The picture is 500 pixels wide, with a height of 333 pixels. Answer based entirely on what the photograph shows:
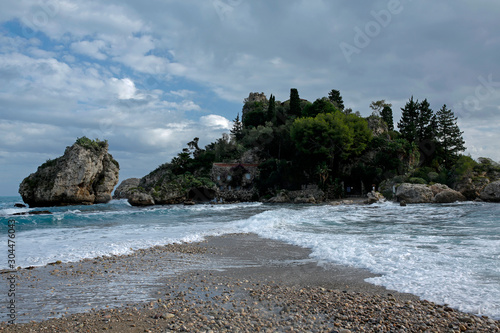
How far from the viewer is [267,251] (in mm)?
9531

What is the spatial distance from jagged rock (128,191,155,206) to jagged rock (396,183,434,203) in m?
29.8

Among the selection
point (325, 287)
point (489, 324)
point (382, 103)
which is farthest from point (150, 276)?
point (382, 103)

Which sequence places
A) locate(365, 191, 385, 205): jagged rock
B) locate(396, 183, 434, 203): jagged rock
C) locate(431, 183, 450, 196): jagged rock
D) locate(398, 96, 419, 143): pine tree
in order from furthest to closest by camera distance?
locate(398, 96, 419, 143): pine tree < locate(365, 191, 385, 205): jagged rock < locate(431, 183, 450, 196): jagged rock < locate(396, 183, 434, 203): jagged rock

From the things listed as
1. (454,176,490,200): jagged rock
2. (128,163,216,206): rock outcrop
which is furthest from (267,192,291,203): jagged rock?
(454,176,490,200): jagged rock

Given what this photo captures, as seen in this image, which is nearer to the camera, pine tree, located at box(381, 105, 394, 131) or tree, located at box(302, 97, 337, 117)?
tree, located at box(302, 97, 337, 117)

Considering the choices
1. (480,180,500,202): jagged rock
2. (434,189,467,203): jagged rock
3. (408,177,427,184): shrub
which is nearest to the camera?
(480,180,500,202): jagged rock

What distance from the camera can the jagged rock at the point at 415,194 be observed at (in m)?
29.9

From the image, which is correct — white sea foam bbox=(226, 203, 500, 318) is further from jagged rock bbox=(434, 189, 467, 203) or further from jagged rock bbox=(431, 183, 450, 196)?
jagged rock bbox=(431, 183, 450, 196)

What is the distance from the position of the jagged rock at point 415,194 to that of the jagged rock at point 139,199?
29.8 metres

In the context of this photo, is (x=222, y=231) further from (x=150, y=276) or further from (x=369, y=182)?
(x=369, y=182)

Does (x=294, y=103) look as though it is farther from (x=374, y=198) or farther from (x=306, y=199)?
(x=374, y=198)

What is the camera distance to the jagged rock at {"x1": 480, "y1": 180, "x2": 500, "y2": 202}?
2672 cm

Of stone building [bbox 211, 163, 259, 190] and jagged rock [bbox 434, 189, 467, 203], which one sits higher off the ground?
stone building [bbox 211, 163, 259, 190]

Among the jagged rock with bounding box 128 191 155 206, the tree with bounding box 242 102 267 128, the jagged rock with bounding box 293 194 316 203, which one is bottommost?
the jagged rock with bounding box 293 194 316 203
